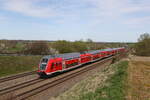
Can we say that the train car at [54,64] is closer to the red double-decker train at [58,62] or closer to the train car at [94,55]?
the red double-decker train at [58,62]

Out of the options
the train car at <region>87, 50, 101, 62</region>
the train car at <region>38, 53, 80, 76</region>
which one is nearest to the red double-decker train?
the train car at <region>38, 53, 80, 76</region>

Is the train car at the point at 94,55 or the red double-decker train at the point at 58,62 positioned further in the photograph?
the train car at the point at 94,55

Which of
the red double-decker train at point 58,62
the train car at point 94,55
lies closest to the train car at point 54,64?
the red double-decker train at point 58,62

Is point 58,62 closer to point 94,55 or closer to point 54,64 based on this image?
point 54,64

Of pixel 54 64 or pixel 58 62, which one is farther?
pixel 58 62

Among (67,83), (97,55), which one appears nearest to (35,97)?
(67,83)

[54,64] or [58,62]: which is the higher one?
[58,62]

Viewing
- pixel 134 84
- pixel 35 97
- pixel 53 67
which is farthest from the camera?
pixel 53 67

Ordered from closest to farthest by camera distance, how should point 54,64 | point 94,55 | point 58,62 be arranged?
1. point 54,64
2. point 58,62
3. point 94,55

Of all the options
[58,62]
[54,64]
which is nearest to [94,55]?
[58,62]

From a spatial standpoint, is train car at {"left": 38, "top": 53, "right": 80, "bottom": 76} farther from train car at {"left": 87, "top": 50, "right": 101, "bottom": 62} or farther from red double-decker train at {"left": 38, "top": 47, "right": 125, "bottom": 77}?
train car at {"left": 87, "top": 50, "right": 101, "bottom": 62}

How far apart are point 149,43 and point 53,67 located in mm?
52976

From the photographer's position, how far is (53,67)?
25.6 metres

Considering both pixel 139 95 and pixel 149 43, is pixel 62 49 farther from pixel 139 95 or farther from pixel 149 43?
pixel 139 95
